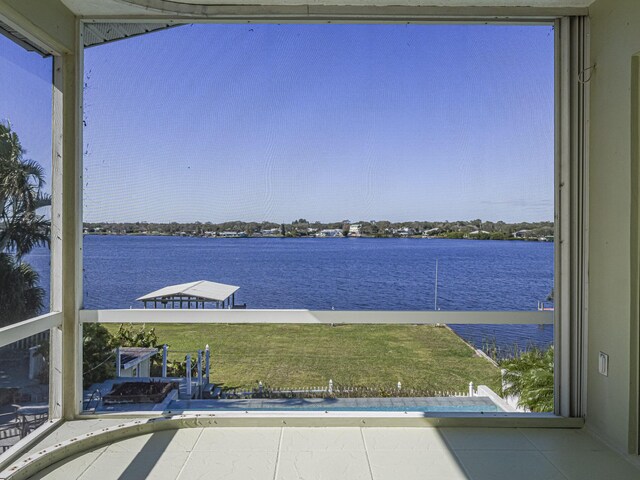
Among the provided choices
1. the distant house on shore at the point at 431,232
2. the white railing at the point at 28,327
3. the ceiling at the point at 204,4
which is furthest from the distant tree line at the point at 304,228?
the ceiling at the point at 204,4

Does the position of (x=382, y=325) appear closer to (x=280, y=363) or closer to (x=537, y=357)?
(x=280, y=363)

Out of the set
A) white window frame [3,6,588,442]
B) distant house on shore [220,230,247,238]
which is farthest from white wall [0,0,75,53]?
distant house on shore [220,230,247,238]

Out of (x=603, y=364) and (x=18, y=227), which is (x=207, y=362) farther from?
(x=603, y=364)

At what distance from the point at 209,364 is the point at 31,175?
1554 mm

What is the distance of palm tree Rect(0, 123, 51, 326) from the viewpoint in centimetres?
265

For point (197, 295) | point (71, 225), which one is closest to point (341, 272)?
point (197, 295)

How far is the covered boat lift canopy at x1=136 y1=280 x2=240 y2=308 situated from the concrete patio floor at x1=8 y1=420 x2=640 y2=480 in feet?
2.57

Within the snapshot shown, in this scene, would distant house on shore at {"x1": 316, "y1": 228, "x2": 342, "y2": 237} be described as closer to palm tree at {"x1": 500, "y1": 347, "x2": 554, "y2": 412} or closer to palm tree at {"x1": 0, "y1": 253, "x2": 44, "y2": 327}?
palm tree at {"x1": 500, "y1": 347, "x2": 554, "y2": 412}

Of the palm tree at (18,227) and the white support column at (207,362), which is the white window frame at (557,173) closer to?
the palm tree at (18,227)

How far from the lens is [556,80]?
10.8 ft

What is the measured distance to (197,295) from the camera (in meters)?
3.44

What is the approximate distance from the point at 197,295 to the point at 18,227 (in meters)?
1.12

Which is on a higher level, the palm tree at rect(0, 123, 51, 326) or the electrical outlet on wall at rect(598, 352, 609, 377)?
the palm tree at rect(0, 123, 51, 326)

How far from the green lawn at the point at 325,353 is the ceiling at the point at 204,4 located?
198 cm
